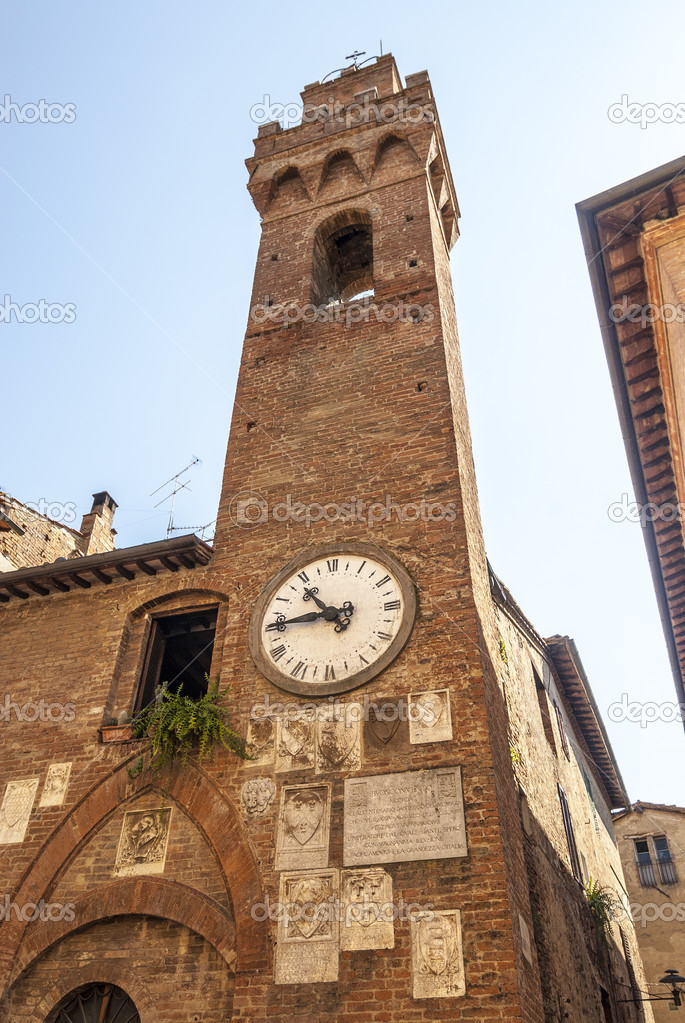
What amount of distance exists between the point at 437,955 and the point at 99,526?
14.1 metres

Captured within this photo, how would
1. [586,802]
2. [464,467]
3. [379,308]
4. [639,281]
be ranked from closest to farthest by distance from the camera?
[639,281]
[464,467]
[379,308]
[586,802]

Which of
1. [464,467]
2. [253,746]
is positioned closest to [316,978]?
[253,746]

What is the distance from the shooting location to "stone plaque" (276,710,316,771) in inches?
301

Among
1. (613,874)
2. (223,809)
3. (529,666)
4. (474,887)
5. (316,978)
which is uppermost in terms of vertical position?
(529,666)

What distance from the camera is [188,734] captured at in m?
8.11

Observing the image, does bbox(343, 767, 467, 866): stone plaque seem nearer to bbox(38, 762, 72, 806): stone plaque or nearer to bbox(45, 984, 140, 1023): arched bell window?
bbox(45, 984, 140, 1023): arched bell window

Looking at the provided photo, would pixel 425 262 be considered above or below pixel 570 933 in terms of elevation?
above

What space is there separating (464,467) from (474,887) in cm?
484

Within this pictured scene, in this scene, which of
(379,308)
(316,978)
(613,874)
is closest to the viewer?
(316,978)

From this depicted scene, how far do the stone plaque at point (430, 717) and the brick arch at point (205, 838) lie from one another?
5.92ft

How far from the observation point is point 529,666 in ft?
41.4

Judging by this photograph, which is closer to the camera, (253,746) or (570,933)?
(253,746)

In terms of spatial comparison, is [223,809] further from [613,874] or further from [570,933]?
[613,874]

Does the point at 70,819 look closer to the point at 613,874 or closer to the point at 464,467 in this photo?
the point at 464,467
